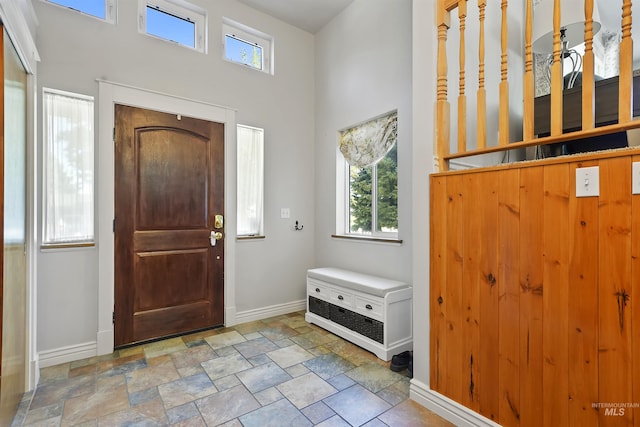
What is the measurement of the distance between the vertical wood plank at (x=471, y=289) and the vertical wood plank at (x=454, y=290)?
23 mm

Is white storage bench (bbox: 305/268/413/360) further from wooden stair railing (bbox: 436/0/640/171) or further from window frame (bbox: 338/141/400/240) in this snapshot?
wooden stair railing (bbox: 436/0/640/171)

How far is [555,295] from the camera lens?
→ 52.9 inches

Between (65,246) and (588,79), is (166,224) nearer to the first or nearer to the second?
(65,246)

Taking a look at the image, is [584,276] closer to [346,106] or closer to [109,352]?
Answer: [346,106]

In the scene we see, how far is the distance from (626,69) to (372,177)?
2171 mm

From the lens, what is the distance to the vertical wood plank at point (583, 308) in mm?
1239

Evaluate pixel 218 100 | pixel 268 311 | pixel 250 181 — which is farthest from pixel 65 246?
pixel 268 311

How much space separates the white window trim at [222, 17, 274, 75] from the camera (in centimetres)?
322

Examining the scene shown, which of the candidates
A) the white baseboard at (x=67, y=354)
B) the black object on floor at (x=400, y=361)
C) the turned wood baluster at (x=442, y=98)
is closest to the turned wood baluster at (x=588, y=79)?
the turned wood baluster at (x=442, y=98)

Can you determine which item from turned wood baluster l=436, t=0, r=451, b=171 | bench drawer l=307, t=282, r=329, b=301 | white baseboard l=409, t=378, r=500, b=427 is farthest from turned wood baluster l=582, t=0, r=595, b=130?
bench drawer l=307, t=282, r=329, b=301

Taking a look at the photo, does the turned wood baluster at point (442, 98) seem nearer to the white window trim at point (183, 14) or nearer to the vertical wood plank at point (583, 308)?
the vertical wood plank at point (583, 308)

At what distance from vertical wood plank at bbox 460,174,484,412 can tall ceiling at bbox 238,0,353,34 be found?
9.05 ft

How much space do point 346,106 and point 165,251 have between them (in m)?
2.38

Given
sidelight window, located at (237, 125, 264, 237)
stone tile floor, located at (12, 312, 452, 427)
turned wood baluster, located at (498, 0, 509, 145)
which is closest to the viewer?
turned wood baluster, located at (498, 0, 509, 145)
